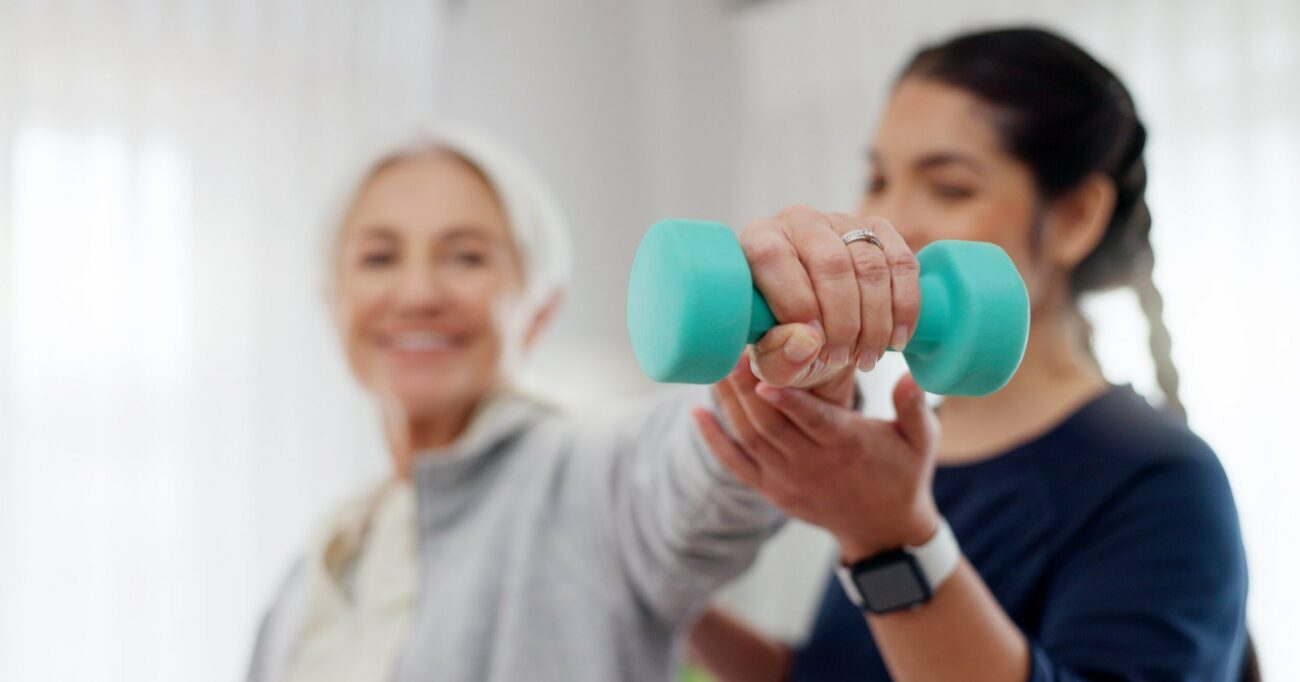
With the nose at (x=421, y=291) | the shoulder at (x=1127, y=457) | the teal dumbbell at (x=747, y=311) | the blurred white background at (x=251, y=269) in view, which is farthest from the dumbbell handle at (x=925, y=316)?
the blurred white background at (x=251, y=269)

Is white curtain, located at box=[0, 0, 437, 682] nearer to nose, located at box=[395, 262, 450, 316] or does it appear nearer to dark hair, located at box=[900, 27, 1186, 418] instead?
nose, located at box=[395, 262, 450, 316]

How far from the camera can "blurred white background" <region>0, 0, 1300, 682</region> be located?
1880mm

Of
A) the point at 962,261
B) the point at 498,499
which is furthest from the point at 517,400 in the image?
the point at 962,261

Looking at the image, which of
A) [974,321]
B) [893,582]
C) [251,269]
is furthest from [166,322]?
[974,321]

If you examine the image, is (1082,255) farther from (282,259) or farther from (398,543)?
(282,259)

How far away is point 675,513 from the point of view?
0.87 m

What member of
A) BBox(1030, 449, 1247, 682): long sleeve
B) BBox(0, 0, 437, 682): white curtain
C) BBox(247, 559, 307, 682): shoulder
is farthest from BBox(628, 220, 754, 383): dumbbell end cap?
BBox(0, 0, 437, 682): white curtain

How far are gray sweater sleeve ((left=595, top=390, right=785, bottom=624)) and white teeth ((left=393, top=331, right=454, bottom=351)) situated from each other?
28 centimetres

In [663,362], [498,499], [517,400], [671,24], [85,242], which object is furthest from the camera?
[671,24]

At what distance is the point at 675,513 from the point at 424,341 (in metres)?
0.48

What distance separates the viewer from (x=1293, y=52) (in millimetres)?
2367

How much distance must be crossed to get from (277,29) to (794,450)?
201cm

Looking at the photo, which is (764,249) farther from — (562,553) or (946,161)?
(562,553)

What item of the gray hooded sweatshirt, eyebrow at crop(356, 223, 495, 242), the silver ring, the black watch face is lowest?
the gray hooded sweatshirt
